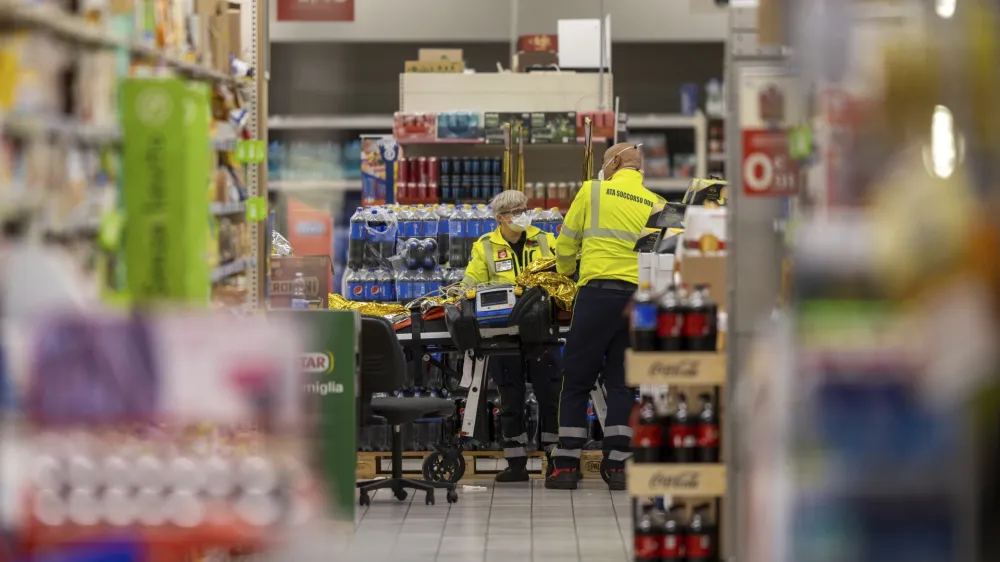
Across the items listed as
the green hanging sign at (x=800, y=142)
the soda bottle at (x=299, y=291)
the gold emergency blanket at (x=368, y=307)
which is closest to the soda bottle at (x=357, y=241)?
the gold emergency blanket at (x=368, y=307)

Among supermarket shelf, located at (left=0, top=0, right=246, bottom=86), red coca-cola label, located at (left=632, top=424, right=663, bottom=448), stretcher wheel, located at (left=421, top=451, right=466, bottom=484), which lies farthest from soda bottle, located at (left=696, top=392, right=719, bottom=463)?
stretcher wheel, located at (left=421, top=451, right=466, bottom=484)

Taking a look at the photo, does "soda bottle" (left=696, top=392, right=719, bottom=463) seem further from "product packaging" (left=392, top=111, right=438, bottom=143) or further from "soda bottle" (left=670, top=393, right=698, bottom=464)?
"product packaging" (left=392, top=111, right=438, bottom=143)

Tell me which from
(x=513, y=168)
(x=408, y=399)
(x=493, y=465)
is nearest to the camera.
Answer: (x=408, y=399)

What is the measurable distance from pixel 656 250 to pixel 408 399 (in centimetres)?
174

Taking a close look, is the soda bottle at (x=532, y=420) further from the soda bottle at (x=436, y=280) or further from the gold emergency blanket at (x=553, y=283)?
the soda bottle at (x=436, y=280)

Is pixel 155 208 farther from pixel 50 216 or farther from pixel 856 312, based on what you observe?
pixel 856 312

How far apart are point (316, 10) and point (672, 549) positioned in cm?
711

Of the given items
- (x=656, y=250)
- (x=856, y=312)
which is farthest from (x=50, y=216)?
(x=656, y=250)

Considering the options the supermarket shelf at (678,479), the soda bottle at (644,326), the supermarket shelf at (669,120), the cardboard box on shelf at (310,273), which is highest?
the supermarket shelf at (669,120)

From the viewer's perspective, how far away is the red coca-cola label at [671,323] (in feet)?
17.3

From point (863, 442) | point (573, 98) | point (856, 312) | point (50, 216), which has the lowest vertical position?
point (863, 442)

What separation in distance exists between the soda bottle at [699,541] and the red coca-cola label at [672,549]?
0.07 ft

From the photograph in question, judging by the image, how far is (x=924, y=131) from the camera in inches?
147

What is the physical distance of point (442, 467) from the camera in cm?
856
